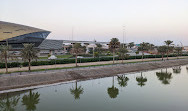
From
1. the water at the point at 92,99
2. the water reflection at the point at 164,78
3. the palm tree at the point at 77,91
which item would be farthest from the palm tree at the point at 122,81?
the palm tree at the point at 77,91

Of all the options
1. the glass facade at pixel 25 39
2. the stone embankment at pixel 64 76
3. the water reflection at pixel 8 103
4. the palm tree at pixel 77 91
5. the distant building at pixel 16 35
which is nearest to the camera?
the water reflection at pixel 8 103

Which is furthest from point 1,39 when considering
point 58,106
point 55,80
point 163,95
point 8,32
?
point 163,95

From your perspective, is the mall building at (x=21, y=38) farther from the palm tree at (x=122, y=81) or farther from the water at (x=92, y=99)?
the palm tree at (x=122, y=81)

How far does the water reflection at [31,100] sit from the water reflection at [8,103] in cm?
142

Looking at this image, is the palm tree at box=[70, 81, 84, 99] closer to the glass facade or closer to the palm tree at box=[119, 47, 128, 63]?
the palm tree at box=[119, 47, 128, 63]

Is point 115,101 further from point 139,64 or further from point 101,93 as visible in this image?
point 139,64

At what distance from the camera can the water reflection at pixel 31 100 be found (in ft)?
76.4

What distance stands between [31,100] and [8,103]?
3.97m

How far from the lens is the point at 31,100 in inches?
1037

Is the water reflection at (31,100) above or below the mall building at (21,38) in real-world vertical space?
below

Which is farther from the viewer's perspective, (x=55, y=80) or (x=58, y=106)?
(x=55, y=80)

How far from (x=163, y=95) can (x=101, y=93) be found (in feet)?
43.8

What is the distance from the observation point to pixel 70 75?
131 ft

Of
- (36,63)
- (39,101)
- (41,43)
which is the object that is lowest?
(39,101)
